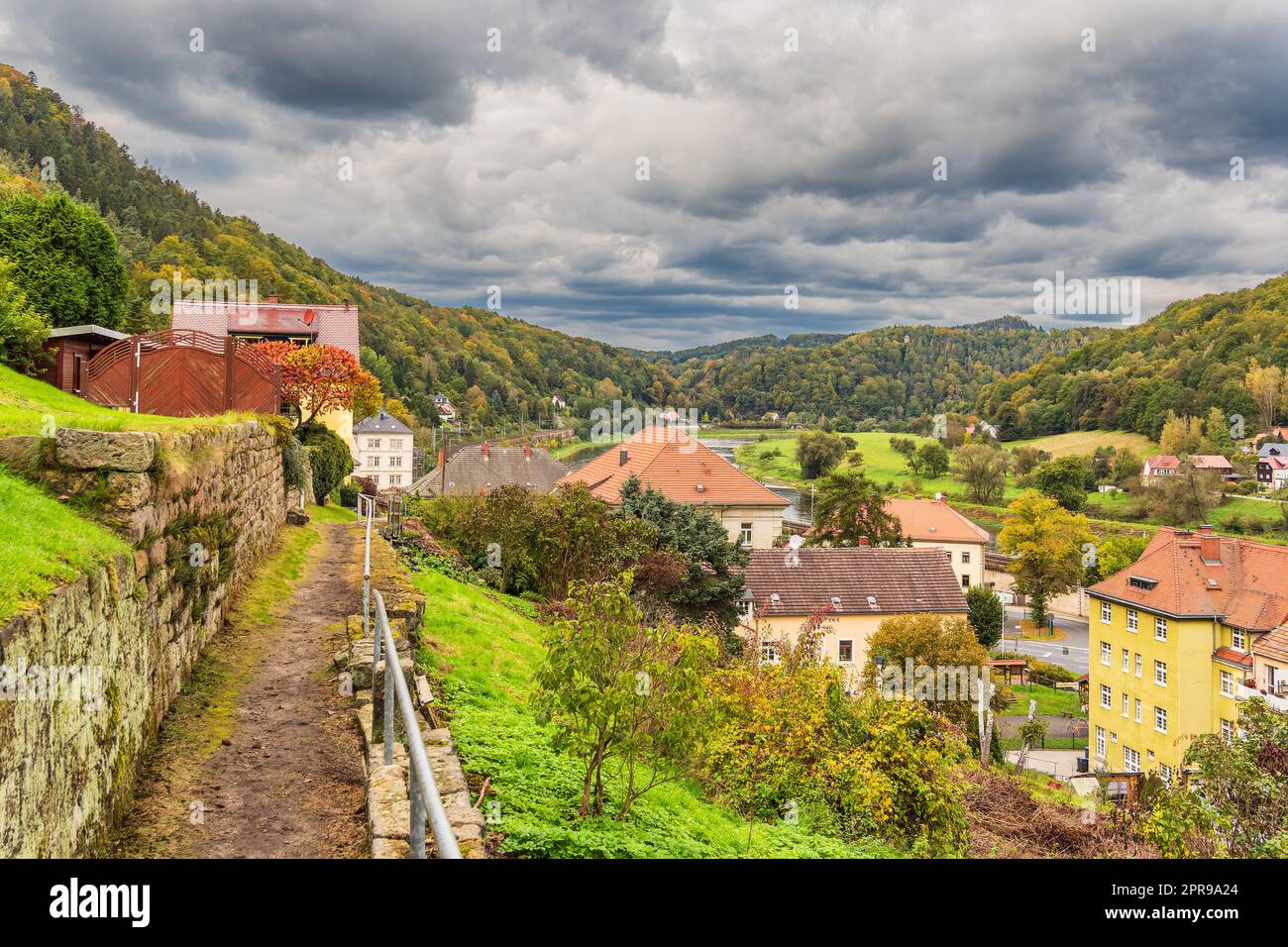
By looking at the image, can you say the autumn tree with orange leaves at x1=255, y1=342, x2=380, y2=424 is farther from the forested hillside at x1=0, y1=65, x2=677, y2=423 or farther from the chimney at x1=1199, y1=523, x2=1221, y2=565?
the chimney at x1=1199, y1=523, x2=1221, y2=565

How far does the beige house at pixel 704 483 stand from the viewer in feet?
147

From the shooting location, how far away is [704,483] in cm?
4550

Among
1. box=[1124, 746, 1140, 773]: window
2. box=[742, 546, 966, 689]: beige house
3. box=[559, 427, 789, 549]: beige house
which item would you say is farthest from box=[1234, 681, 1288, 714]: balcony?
box=[559, 427, 789, 549]: beige house

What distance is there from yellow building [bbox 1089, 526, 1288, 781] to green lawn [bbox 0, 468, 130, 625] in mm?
38088

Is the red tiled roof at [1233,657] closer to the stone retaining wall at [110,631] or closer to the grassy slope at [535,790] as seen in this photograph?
the grassy slope at [535,790]

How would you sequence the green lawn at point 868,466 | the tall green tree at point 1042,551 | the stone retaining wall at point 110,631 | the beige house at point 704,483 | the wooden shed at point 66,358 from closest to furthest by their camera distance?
1. the stone retaining wall at point 110,631
2. the wooden shed at point 66,358
3. the beige house at point 704,483
4. the tall green tree at point 1042,551
5. the green lawn at point 868,466

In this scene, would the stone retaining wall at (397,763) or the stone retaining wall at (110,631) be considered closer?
the stone retaining wall at (110,631)

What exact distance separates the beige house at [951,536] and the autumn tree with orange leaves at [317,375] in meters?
49.9

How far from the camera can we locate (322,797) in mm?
5949

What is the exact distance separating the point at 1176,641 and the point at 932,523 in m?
32.4

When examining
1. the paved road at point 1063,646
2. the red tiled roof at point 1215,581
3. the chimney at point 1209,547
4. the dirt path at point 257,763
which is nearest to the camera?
the dirt path at point 257,763

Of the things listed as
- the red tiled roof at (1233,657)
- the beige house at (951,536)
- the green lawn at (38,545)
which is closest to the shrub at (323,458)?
the green lawn at (38,545)

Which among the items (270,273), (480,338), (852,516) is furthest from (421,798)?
(480,338)
